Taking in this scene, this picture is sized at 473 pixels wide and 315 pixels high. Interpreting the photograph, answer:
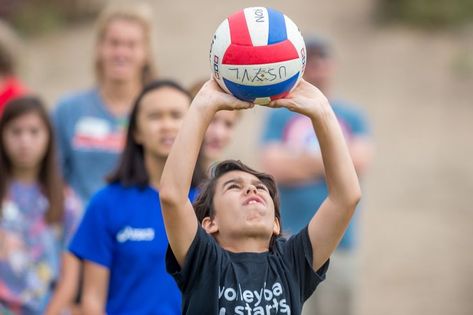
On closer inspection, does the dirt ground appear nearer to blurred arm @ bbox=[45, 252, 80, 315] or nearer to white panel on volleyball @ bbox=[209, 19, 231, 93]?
blurred arm @ bbox=[45, 252, 80, 315]

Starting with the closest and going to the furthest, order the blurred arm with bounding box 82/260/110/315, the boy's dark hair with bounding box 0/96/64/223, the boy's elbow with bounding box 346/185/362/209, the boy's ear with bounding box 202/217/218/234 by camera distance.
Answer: the boy's elbow with bounding box 346/185/362/209 → the boy's ear with bounding box 202/217/218/234 → the blurred arm with bounding box 82/260/110/315 → the boy's dark hair with bounding box 0/96/64/223

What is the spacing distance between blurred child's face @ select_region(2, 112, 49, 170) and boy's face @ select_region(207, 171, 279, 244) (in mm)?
3148

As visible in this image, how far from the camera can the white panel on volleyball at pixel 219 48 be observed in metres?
4.85

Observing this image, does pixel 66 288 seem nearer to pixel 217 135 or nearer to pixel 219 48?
pixel 217 135

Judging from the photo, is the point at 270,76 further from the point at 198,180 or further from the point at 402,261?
the point at 402,261

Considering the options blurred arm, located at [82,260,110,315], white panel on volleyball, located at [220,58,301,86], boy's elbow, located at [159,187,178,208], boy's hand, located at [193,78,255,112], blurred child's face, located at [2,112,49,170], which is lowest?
blurred arm, located at [82,260,110,315]

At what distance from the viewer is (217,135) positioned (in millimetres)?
7262

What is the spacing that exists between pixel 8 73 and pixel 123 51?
1.23 metres

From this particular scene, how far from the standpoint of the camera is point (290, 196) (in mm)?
9172

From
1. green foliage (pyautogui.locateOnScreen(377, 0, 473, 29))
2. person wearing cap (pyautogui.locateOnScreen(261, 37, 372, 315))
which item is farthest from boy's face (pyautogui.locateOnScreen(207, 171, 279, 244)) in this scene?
green foliage (pyautogui.locateOnScreen(377, 0, 473, 29))

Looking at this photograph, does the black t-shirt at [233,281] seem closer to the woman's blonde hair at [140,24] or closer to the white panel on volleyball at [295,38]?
the white panel on volleyball at [295,38]

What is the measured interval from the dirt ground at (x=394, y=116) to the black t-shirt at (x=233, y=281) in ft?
25.2

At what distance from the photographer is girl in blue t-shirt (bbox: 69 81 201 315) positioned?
6137 millimetres

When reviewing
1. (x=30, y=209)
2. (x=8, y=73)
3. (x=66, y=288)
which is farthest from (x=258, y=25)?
(x=8, y=73)
